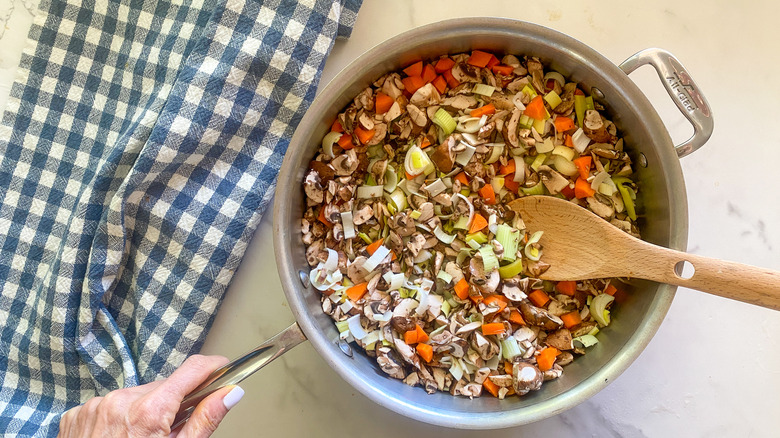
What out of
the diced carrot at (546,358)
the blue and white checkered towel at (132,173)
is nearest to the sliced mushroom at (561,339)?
the diced carrot at (546,358)

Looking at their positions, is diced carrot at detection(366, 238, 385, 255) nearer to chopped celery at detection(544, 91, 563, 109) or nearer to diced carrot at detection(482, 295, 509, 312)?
diced carrot at detection(482, 295, 509, 312)

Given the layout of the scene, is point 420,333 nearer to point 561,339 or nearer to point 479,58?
point 561,339

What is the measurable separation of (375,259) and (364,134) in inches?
10.2

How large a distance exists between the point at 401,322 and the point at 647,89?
74 cm

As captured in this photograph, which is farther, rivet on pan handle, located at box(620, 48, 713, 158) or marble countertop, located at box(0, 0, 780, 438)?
marble countertop, located at box(0, 0, 780, 438)

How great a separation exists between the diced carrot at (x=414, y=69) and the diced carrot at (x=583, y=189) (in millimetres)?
396

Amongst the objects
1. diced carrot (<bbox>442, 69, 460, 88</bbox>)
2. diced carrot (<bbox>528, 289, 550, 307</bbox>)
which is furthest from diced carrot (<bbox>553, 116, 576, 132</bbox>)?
diced carrot (<bbox>528, 289, 550, 307</bbox>)

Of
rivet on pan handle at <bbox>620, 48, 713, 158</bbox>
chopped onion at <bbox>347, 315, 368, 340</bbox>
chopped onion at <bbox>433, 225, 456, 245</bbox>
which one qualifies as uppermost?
rivet on pan handle at <bbox>620, 48, 713, 158</bbox>

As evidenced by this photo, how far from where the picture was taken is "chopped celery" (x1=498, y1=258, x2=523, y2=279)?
1.16m

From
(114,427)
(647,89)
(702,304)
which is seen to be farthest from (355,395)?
(647,89)

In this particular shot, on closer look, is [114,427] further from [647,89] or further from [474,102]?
[647,89]

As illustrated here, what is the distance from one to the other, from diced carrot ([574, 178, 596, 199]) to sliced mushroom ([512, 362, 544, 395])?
1.19 feet

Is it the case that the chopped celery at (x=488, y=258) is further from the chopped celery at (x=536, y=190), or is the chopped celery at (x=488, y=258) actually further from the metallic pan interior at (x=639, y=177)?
the metallic pan interior at (x=639, y=177)

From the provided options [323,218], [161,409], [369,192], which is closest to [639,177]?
[369,192]
